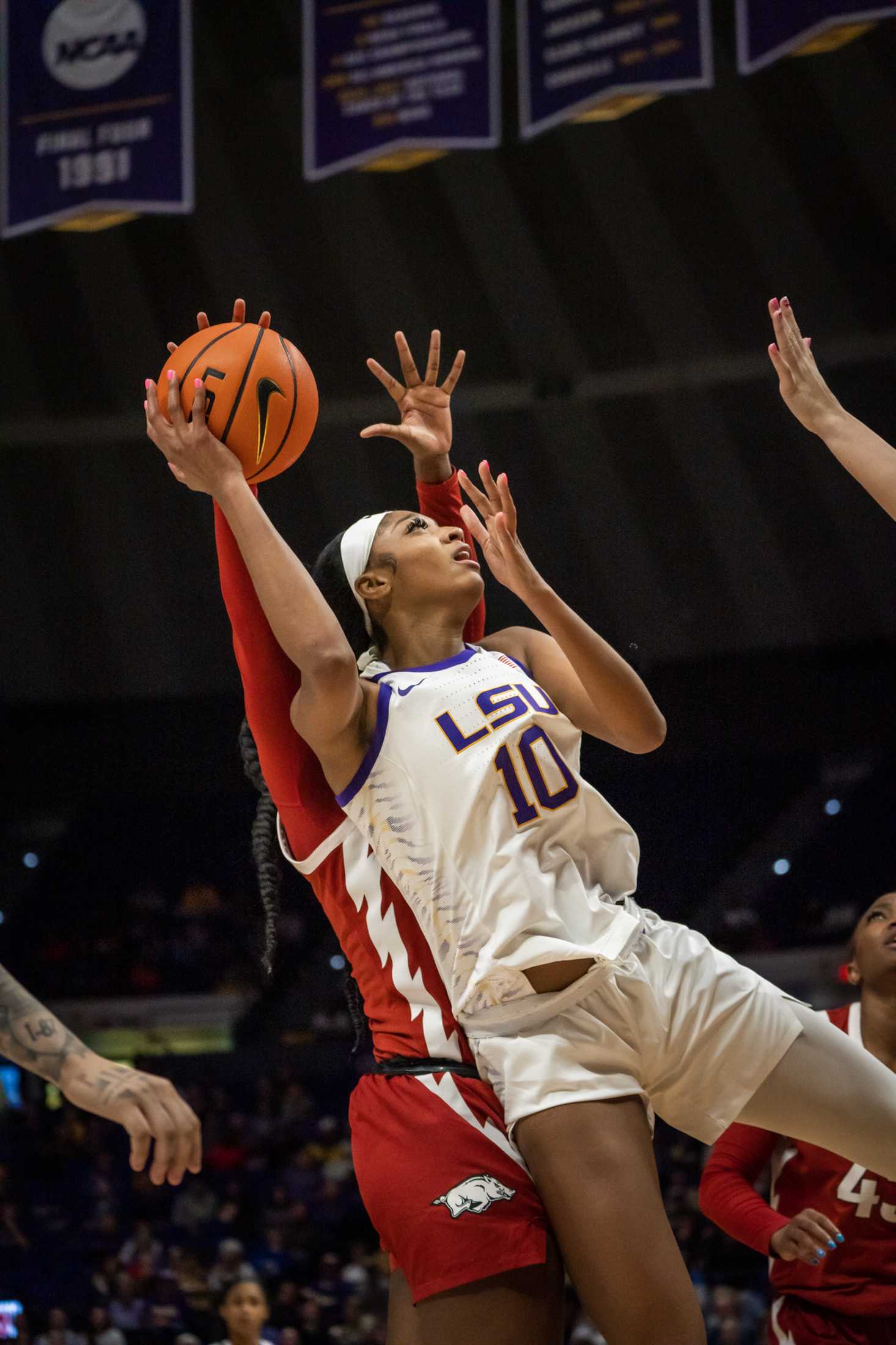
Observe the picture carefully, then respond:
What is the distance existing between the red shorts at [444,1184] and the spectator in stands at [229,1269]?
28.0ft

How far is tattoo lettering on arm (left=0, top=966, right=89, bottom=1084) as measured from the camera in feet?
8.73

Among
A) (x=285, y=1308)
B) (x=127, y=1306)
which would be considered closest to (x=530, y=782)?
(x=285, y=1308)

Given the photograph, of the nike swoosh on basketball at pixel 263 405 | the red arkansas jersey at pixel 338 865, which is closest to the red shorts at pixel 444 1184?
the red arkansas jersey at pixel 338 865

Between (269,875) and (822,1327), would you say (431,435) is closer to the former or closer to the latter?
(269,875)

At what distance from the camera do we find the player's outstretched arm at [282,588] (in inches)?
110

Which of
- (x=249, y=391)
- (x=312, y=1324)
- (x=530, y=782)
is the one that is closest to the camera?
(x=530, y=782)

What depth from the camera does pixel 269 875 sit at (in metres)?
3.30

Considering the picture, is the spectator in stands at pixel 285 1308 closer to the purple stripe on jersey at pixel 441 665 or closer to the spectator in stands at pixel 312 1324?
the spectator in stands at pixel 312 1324

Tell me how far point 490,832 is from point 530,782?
13 centimetres

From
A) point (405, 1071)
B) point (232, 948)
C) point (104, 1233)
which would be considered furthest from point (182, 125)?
point (232, 948)

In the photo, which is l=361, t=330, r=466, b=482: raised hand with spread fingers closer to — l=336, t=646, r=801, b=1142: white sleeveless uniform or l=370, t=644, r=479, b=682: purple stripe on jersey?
l=370, t=644, r=479, b=682: purple stripe on jersey

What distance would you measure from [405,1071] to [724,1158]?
1.62 metres

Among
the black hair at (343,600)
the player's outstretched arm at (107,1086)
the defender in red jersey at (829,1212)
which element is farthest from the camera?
the defender in red jersey at (829,1212)

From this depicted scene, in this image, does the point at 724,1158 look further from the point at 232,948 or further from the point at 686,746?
the point at 232,948
